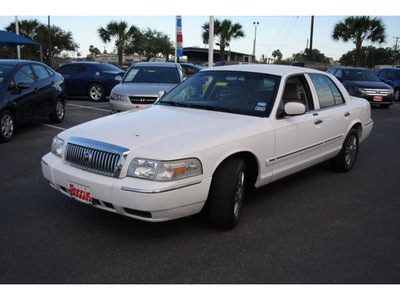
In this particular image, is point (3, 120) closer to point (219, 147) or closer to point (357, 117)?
point (219, 147)

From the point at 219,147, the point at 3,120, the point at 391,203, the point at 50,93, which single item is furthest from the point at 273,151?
the point at 50,93

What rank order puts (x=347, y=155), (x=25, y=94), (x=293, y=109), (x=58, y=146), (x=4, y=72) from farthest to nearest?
(x=25, y=94), (x=4, y=72), (x=347, y=155), (x=293, y=109), (x=58, y=146)

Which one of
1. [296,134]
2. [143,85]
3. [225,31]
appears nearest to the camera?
[296,134]

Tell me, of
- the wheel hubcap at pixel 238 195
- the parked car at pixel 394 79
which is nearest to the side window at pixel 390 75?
the parked car at pixel 394 79

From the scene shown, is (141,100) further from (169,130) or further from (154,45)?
(154,45)

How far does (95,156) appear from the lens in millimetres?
3312

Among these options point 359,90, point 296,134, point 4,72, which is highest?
point 4,72

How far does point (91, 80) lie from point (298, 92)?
1113 centimetres

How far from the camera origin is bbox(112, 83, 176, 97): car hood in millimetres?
8602

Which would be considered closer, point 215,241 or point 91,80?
point 215,241

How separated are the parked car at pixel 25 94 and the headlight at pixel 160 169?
4.95 meters

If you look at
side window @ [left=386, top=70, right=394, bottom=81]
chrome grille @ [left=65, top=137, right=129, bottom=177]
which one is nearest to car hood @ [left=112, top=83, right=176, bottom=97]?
chrome grille @ [left=65, top=137, right=129, bottom=177]

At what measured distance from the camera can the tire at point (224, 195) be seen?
341 cm

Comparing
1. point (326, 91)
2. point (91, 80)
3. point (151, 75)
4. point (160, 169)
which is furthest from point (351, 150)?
point (91, 80)
